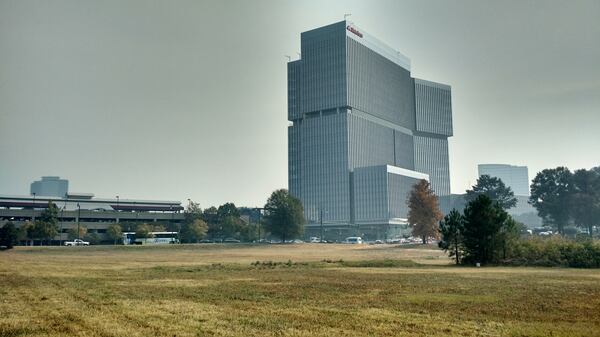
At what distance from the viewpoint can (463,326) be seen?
17.3 metres

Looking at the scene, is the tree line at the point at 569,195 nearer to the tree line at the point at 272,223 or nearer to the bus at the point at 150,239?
the tree line at the point at 272,223

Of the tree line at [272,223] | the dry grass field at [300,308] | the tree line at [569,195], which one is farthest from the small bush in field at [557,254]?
the tree line at [569,195]

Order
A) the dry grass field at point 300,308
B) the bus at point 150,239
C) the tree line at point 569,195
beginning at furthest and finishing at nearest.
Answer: the tree line at point 569,195 < the bus at point 150,239 < the dry grass field at point 300,308

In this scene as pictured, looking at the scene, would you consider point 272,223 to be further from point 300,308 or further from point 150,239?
point 300,308

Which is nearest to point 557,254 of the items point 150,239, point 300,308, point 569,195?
point 300,308

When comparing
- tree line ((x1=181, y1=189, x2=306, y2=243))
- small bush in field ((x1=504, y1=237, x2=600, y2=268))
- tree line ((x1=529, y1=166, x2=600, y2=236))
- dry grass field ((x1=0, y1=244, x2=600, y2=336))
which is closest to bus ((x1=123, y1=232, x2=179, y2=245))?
tree line ((x1=181, y1=189, x2=306, y2=243))

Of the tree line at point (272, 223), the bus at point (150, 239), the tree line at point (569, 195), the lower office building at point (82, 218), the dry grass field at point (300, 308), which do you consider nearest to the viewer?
the dry grass field at point (300, 308)

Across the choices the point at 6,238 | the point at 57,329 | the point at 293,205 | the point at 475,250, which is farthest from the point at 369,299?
the point at 293,205

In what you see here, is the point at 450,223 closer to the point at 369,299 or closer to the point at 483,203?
the point at 483,203

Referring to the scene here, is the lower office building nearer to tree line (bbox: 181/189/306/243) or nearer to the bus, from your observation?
the bus

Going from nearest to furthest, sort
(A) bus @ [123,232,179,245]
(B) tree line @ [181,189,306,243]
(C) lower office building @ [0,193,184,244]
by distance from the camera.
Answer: (A) bus @ [123,232,179,245], (B) tree line @ [181,189,306,243], (C) lower office building @ [0,193,184,244]

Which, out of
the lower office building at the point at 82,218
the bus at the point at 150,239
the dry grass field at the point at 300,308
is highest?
the lower office building at the point at 82,218

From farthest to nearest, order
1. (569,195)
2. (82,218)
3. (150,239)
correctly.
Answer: (82,218)
(569,195)
(150,239)

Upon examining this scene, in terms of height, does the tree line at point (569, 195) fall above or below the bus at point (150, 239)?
above
